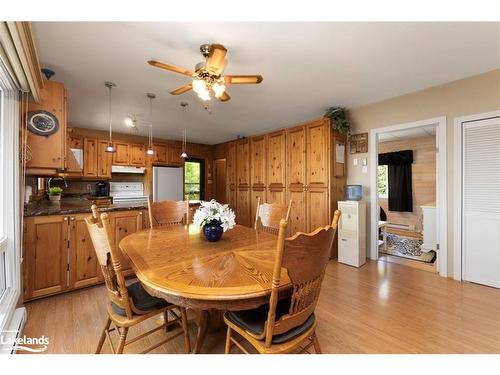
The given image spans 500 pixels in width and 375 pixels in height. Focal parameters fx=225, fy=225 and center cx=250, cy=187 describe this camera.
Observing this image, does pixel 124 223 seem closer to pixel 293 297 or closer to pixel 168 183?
pixel 293 297

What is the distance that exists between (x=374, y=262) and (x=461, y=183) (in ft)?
4.96

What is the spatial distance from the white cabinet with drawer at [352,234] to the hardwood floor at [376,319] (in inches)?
20.9

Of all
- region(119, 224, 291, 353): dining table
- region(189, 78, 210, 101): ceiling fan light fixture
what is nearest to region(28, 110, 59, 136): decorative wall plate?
region(119, 224, 291, 353): dining table

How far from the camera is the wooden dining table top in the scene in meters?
1.00

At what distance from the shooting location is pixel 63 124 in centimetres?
231

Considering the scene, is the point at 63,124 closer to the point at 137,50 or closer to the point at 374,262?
the point at 137,50

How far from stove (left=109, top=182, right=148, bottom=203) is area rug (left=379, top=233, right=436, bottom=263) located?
5148 millimetres

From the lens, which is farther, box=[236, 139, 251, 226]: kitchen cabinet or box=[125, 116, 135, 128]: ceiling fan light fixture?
box=[236, 139, 251, 226]: kitchen cabinet

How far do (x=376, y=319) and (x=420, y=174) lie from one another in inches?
192

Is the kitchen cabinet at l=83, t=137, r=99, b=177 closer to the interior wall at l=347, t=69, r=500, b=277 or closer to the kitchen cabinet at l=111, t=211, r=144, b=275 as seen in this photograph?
the kitchen cabinet at l=111, t=211, r=144, b=275

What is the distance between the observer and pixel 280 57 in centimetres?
218

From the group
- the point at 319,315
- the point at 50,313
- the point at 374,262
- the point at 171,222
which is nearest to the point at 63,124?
the point at 171,222

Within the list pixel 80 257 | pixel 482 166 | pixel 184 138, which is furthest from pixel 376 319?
pixel 184 138

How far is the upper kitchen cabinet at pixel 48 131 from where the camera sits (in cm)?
214
